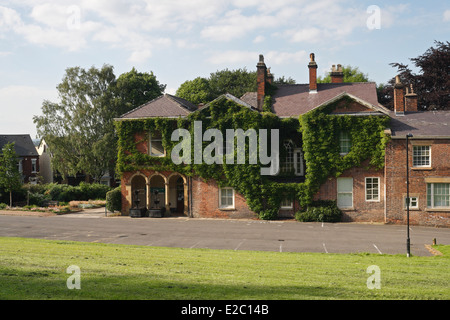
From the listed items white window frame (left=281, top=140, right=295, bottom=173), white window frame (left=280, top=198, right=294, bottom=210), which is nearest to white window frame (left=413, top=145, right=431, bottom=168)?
white window frame (left=281, top=140, right=295, bottom=173)

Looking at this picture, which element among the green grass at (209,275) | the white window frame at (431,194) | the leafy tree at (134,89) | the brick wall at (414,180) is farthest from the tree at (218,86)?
the green grass at (209,275)

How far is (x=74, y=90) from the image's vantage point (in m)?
56.5

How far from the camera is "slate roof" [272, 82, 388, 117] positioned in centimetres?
3553

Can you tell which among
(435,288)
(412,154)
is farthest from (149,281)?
(412,154)

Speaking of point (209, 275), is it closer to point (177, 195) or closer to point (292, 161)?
point (292, 161)

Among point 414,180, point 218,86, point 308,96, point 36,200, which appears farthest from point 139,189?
point 218,86

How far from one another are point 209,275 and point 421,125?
2568cm

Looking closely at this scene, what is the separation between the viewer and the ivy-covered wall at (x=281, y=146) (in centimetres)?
3194

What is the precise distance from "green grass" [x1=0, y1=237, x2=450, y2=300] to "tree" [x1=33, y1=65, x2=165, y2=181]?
40.0 metres

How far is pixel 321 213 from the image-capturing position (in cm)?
3203

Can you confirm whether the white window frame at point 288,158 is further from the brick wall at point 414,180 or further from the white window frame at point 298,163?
the brick wall at point 414,180

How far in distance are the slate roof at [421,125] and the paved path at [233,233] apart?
681 centimetres
